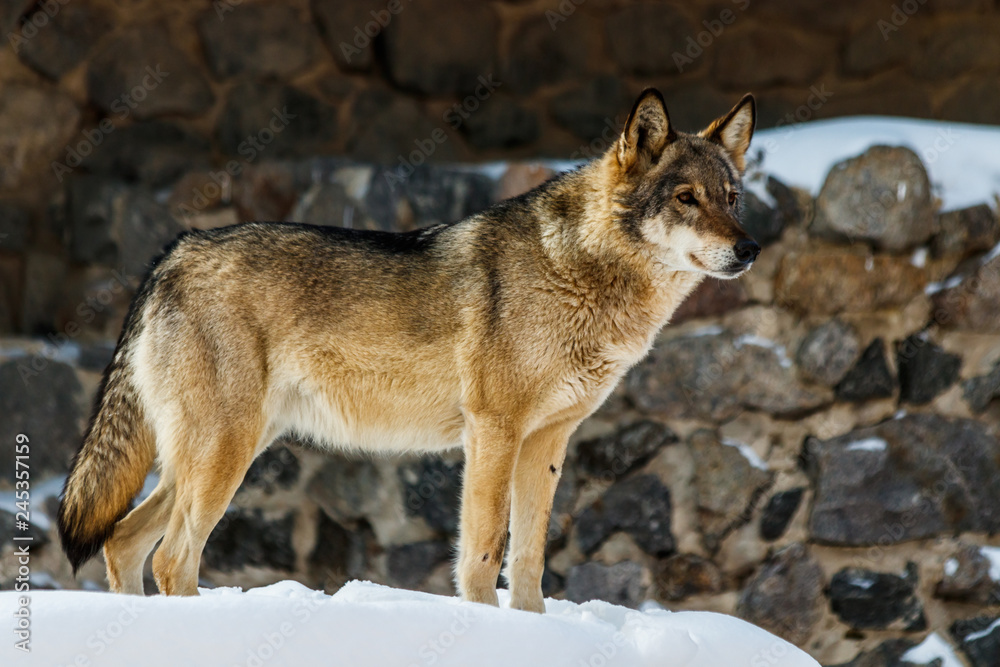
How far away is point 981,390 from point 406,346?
10.8 feet

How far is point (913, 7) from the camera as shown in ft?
19.3

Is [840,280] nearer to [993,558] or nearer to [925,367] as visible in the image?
[925,367]

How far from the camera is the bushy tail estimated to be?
3.64 meters

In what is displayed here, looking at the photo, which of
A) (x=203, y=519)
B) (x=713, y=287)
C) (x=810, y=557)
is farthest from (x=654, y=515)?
(x=203, y=519)

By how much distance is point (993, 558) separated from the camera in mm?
5227

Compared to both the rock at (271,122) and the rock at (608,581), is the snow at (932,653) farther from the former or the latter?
the rock at (271,122)

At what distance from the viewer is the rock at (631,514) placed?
523cm

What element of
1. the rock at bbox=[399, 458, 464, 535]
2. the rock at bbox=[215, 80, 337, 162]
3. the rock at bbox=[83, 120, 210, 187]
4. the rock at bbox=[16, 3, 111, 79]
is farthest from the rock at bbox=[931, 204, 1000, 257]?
the rock at bbox=[16, 3, 111, 79]

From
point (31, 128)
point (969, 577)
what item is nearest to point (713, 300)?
point (969, 577)

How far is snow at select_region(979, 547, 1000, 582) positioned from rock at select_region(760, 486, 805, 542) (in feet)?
3.31

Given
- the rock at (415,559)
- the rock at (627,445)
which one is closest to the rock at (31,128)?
the rock at (415,559)

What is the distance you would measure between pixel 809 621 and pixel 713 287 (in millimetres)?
1832

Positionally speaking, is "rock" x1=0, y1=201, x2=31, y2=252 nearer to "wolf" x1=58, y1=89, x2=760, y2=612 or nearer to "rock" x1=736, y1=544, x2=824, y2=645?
"wolf" x1=58, y1=89, x2=760, y2=612

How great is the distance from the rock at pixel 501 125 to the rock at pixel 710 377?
5.19 feet
